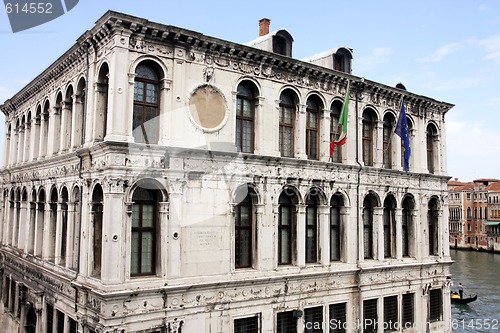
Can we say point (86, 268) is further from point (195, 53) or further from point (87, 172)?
point (195, 53)

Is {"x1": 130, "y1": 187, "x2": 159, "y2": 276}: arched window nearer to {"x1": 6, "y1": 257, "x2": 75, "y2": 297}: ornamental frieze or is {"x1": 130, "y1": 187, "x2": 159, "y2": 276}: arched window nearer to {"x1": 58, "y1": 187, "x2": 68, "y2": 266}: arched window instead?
{"x1": 6, "y1": 257, "x2": 75, "y2": 297}: ornamental frieze

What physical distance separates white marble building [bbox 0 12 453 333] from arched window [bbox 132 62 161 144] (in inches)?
1.6

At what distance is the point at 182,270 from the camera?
1409 centimetres

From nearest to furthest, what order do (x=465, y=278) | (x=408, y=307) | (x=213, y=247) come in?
(x=213, y=247) < (x=408, y=307) < (x=465, y=278)

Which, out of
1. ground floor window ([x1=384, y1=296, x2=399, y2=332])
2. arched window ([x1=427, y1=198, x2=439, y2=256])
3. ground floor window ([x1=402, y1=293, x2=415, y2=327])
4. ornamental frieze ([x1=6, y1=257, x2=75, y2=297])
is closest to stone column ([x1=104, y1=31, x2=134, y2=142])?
ornamental frieze ([x1=6, y1=257, x2=75, y2=297])

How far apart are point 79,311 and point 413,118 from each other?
16.4 m

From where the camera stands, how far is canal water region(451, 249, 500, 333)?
29.5m

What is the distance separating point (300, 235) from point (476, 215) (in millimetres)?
75817

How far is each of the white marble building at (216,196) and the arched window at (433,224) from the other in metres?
0.07

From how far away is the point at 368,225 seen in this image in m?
19.6

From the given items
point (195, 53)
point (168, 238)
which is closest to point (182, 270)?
point (168, 238)

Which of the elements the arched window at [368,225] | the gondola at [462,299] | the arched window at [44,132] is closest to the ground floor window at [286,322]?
the arched window at [368,225]

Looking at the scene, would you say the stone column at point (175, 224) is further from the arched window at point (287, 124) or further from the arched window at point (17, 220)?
the arched window at point (17, 220)

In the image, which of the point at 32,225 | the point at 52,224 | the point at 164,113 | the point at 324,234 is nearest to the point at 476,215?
the point at 324,234
